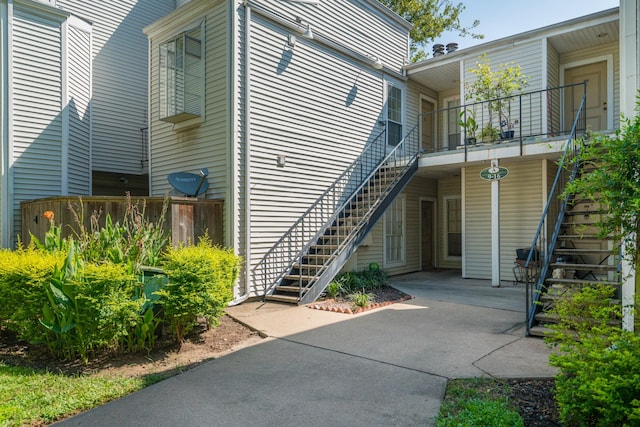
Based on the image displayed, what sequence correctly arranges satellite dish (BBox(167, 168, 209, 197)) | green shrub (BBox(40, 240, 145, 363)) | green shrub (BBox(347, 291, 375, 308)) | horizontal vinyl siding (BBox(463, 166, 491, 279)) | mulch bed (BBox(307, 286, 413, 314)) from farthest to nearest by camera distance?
horizontal vinyl siding (BBox(463, 166, 491, 279))
satellite dish (BBox(167, 168, 209, 197))
green shrub (BBox(347, 291, 375, 308))
mulch bed (BBox(307, 286, 413, 314))
green shrub (BBox(40, 240, 145, 363))

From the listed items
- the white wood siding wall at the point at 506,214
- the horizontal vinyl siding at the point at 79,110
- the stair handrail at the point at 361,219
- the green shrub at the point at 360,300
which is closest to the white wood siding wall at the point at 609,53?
the white wood siding wall at the point at 506,214

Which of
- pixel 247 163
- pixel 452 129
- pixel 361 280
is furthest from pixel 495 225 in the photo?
pixel 247 163

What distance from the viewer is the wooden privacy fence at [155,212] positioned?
6.65m

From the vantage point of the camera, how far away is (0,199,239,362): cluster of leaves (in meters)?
4.11

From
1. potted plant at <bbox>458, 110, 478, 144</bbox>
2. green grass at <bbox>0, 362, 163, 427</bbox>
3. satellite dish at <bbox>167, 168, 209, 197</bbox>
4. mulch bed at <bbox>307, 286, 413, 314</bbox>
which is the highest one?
potted plant at <bbox>458, 110, 478, 144</bbox>

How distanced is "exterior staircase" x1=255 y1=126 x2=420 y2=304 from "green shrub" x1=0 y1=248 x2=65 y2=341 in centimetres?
356

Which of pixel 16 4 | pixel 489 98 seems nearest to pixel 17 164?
pixel 16 4

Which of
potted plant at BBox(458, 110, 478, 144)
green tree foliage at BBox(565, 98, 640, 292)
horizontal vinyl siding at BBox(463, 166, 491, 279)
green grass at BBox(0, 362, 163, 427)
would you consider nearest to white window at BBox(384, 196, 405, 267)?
horizontal vinyl siding at BBox(463, 166, 491, 279)

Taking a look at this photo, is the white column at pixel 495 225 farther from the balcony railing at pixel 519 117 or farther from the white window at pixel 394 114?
the white window at pixel 394 114

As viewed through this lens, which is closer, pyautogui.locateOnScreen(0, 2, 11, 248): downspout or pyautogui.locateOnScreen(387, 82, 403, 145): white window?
pyautogui.locateOnScreen(0, 2, 11, 248): downspout

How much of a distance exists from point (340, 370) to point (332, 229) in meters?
4.88

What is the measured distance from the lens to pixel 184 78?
319 inches

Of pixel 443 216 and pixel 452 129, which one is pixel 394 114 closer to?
pixel 452 129

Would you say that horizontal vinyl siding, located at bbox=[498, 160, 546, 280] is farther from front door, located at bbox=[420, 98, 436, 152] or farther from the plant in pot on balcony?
front door, located at bbox=[420, 98, 436, 152]
